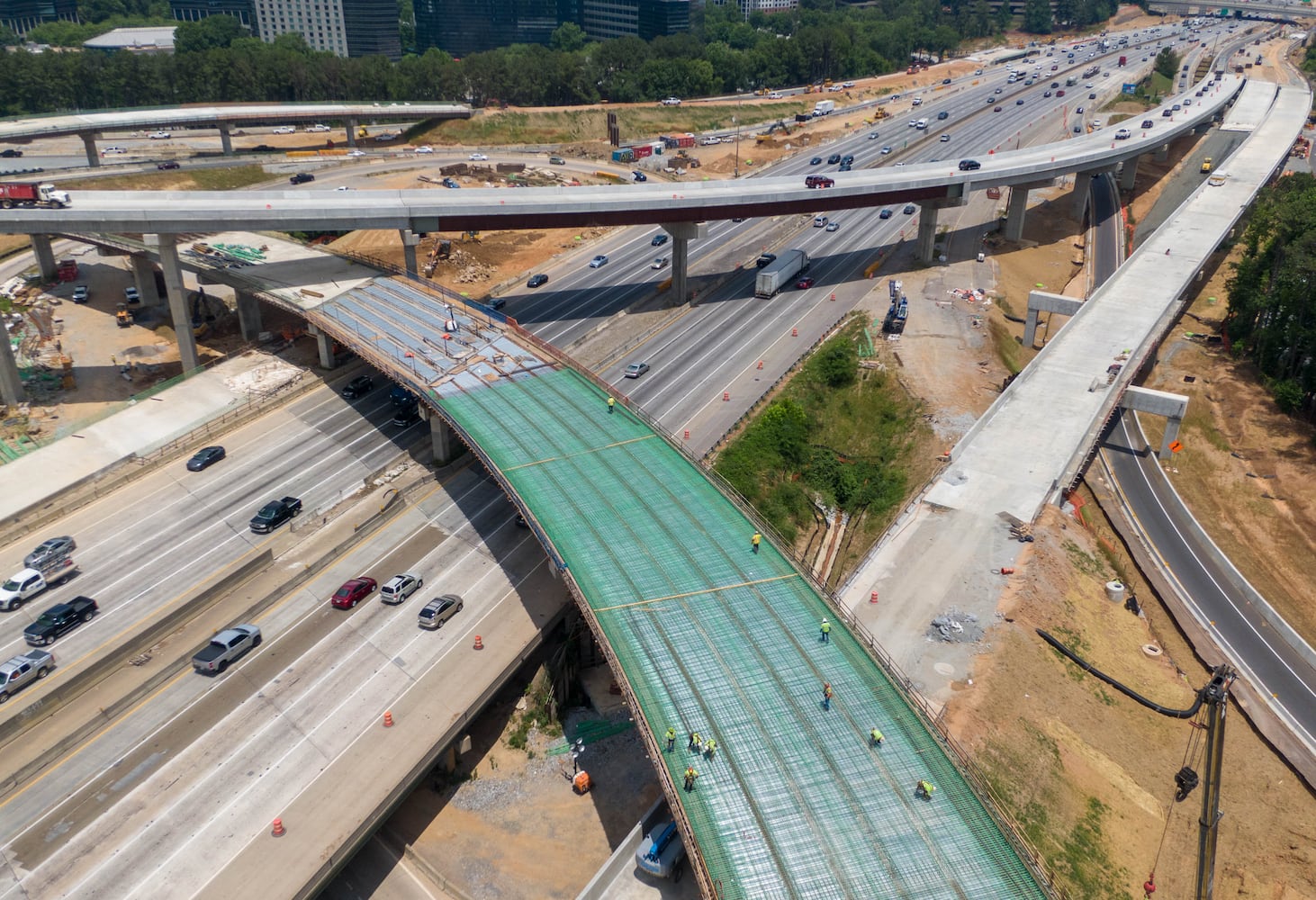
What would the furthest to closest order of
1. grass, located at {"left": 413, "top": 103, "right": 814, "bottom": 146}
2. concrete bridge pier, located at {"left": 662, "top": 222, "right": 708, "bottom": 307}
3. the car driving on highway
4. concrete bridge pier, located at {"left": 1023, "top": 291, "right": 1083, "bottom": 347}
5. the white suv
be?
grass, located at {"left": 413, "top": 103, "right": 814, "bottom": 146} → concrete bridge pier, located at {"left": 662, "top": 222, "right": 708, "bottom": 307} → concrete bridge pier, located at {"left": 1023, "top": 291, "right": 1083, "bottom": 347} → the white suv → the car driving on highway

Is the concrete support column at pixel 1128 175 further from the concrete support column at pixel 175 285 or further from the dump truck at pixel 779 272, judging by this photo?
the concrete support column at pixel 175 285

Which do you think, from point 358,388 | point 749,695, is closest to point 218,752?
point 749,695

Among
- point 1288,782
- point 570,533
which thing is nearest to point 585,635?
point 570,533

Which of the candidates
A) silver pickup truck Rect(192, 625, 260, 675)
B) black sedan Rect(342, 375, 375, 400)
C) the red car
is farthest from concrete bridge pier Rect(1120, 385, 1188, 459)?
silver pickup truck Rect(192, 625, 260, 675)

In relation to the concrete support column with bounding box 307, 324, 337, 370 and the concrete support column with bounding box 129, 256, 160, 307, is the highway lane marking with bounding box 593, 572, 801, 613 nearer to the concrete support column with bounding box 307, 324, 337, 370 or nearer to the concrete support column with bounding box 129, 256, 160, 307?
the concrete support column with bounding box 307, 324, 337, 370

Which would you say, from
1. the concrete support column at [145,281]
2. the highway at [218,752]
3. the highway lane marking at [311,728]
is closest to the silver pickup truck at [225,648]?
the highway at [218,752]

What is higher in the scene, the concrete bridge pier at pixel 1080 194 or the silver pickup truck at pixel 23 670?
the concrete bridge pier at pixel 1080 194

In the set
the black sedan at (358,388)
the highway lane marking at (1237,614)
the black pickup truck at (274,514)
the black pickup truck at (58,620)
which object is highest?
the black sedan at (358,388)

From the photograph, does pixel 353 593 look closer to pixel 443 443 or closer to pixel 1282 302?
pixel 443 443
